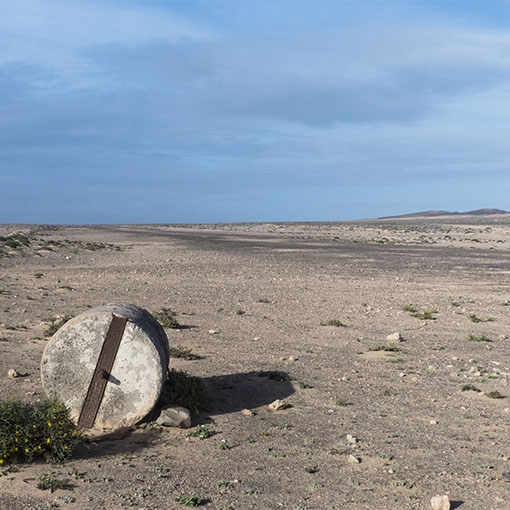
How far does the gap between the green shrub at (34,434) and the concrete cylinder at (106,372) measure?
2.12 ft

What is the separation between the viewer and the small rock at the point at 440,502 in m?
5.62

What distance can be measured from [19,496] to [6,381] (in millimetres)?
4049

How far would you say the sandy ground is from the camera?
239 inches

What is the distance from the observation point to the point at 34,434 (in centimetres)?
662

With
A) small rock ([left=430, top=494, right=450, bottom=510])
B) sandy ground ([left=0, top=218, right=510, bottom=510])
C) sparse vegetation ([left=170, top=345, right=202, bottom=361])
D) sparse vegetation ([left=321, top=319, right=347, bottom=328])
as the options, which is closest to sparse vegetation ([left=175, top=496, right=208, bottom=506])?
sandy ground ([left=0, top=218, right=510, bottom=510])

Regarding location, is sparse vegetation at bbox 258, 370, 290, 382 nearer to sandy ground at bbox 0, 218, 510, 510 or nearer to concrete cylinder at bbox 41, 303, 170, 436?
sandy ground at bbox 0, 218, 510, 510

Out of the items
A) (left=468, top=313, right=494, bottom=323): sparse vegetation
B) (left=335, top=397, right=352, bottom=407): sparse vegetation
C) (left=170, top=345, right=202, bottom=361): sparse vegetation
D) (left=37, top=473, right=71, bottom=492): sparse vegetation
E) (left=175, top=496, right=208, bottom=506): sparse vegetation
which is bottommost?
(left=175, top=496, right=208, bottom=506): sparse vegetation

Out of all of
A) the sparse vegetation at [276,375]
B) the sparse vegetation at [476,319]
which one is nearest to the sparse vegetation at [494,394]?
the sparse vegetation at [276,375]

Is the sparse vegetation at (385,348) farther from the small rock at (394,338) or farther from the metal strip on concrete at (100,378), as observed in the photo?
the metal strip on concrete at (100,378)

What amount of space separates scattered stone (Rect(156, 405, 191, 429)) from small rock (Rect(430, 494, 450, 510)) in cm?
335

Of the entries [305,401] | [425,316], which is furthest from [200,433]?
[425,316]

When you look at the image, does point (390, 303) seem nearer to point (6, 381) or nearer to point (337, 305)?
point (337, 305)

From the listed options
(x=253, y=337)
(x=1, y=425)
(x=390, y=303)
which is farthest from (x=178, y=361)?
(x=390, y=303)

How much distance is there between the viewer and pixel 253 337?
44.0 ft
